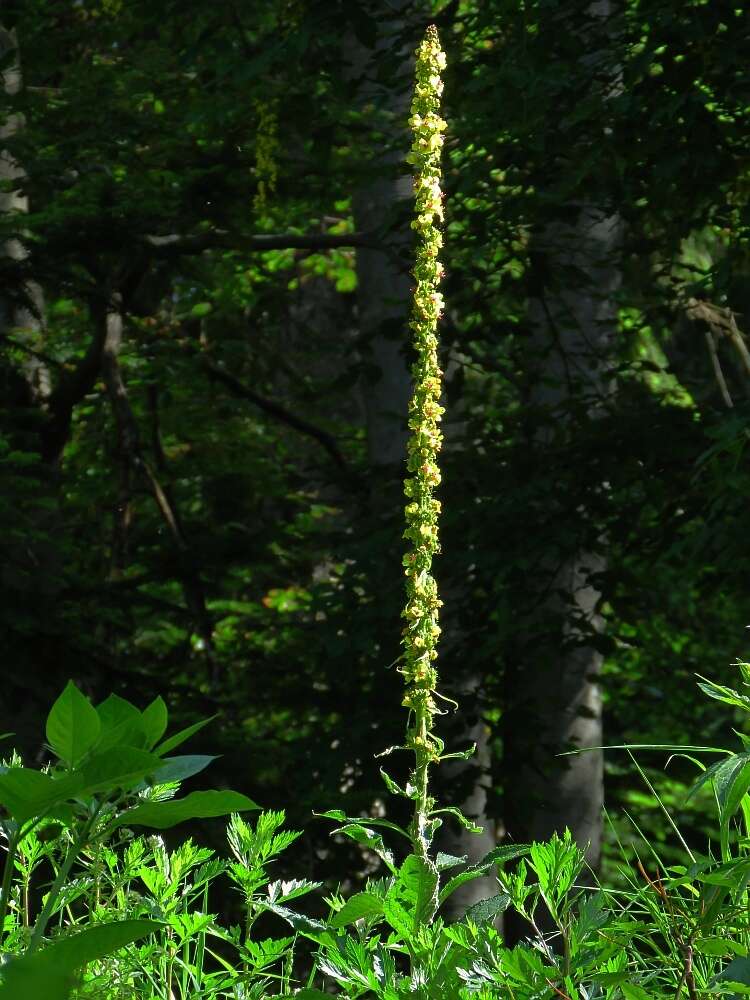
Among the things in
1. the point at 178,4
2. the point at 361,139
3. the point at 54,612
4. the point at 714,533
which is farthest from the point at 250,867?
the point at 361,139

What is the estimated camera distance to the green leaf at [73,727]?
1.11 metres

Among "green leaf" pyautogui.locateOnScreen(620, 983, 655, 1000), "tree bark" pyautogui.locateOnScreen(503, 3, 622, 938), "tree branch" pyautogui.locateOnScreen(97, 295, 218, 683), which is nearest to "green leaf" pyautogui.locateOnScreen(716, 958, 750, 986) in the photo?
"green leaf" pyautogui.locateOnScreen(620, 983, 655, 1000)

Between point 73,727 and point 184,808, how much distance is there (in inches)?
5.0

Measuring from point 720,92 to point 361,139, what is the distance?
361cm

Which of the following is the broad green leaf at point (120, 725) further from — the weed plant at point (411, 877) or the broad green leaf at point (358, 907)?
the broad green leaf at point (358, 907)

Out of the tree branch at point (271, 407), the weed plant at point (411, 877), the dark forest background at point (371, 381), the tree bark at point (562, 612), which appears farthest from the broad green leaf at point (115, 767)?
the tree branch at point (271, 407)

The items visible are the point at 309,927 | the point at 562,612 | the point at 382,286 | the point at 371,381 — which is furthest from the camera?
the point at 382,286

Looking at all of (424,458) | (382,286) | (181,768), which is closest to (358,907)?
(181,768)

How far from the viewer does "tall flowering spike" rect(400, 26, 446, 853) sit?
1350mm

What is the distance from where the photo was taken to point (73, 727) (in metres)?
1.11

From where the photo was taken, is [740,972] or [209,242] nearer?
[740,972]

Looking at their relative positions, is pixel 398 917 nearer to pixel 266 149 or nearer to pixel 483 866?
pixel 483 866

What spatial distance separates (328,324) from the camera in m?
15.2

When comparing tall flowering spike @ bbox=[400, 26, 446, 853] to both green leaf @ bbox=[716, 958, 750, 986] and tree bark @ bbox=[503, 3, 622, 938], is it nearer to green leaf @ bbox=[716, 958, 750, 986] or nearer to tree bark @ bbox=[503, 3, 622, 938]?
green leaf @ bbox=[716, 958, 750, 986]
